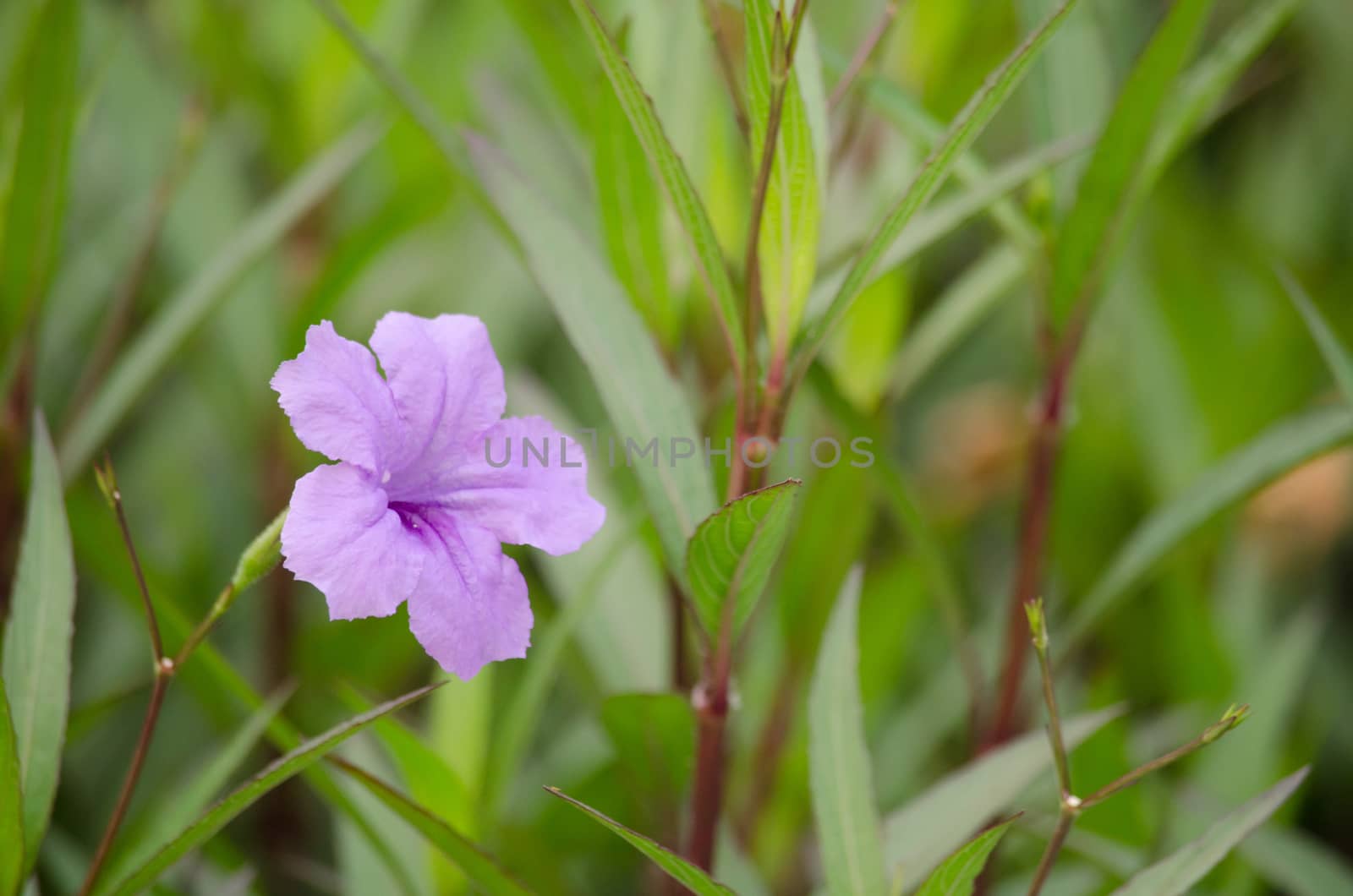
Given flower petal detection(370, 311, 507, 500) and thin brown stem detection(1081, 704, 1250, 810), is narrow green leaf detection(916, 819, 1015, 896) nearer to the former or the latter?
thin brown stem detection(1081, 704, 1250, 810)

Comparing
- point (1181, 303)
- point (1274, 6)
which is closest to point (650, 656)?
point (1274, 6)

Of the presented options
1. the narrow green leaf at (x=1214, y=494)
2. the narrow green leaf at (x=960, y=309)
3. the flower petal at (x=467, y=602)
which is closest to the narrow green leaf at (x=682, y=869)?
the flower petal at (x=467, y=602)

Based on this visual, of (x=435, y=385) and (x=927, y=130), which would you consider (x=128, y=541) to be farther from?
(x=927, y=130)

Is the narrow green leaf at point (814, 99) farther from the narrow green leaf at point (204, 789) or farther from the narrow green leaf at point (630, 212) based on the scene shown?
the narrow green leaf at point (204, 789)

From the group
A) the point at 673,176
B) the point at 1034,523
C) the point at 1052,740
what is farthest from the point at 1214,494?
the point at 673,176

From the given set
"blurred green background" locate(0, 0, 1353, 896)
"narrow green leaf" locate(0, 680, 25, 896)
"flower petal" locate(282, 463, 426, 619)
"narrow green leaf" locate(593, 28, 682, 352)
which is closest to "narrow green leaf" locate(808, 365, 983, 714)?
"blurred green background" locate(0, 0, 1353, 896)

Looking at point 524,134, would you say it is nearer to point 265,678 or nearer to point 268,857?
point 265,678
